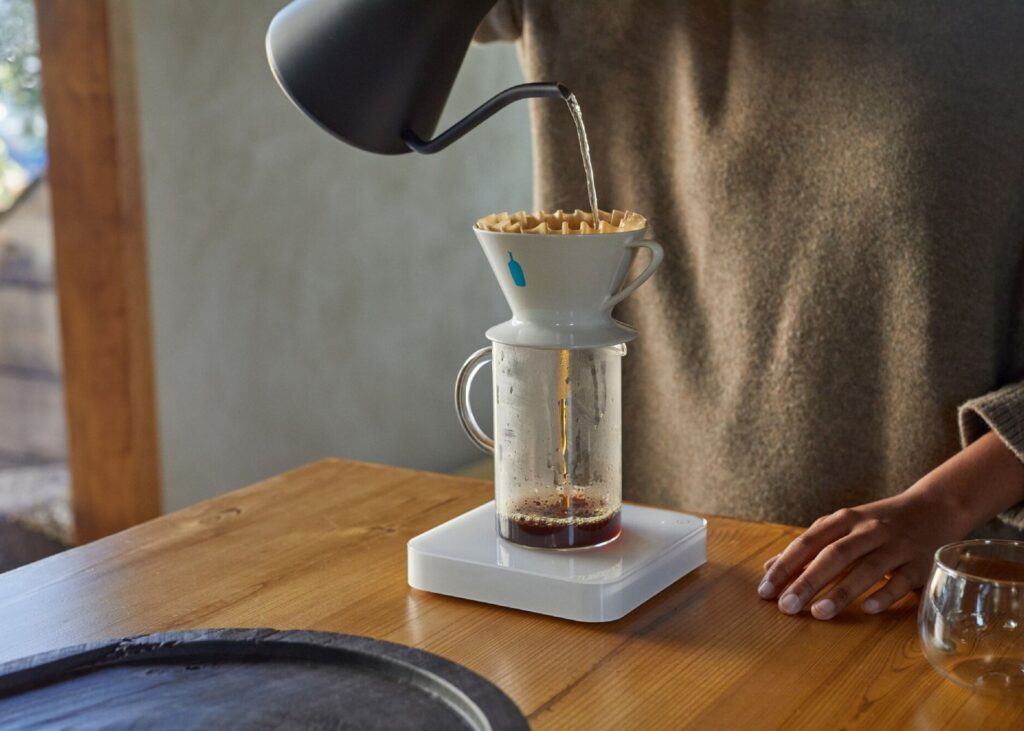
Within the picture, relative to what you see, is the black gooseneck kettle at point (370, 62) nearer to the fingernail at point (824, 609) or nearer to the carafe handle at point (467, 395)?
the carafe handle at point (467, 395)

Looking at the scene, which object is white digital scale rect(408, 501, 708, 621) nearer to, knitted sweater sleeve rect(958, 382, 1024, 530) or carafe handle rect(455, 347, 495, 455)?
carafe handle rect(455, 347, 495, 455)

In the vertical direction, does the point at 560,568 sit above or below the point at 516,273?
below

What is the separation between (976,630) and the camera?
0.74 metres

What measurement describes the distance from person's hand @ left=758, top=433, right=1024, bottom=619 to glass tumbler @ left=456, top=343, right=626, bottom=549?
0.45 ft

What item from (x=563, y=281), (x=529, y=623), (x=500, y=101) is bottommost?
(x=529, y=623)

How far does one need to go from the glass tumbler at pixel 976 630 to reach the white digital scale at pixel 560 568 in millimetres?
202

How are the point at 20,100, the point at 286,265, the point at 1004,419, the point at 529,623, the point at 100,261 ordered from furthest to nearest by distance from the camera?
the point at 286,265, the point at 20,100, the point at 100,261, the point at 1004,419, the point at 529,623

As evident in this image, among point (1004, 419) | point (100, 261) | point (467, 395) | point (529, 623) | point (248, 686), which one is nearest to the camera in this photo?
point (248, 686)

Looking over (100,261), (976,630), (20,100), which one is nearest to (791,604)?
(976,630)

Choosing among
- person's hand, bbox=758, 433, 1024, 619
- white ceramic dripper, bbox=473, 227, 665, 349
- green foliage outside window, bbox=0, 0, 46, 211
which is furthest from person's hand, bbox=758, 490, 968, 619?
green foliage outside window, bbox=0, 0, 46, 211

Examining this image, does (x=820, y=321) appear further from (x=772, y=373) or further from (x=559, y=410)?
(x=559, y=410)

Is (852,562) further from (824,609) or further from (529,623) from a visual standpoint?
(529,623)

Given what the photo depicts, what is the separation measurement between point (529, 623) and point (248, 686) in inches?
7.9

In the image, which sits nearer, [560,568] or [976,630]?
[976,630]
